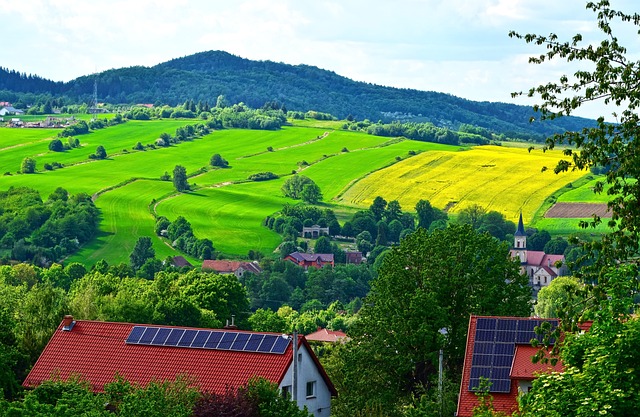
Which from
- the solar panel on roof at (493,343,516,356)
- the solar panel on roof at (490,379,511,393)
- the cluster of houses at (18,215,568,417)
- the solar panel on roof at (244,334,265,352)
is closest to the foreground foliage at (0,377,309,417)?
the cluster of houses at (18,215,568,417)

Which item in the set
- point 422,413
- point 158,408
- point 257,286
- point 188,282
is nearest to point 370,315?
point 422,413

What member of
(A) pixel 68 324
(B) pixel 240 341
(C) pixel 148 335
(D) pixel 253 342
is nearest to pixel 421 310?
(D) pixel 253 342

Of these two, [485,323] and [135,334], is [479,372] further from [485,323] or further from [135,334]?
[135,334]

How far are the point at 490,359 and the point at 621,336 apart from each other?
16.4 m

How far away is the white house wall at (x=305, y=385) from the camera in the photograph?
4601 centimetres

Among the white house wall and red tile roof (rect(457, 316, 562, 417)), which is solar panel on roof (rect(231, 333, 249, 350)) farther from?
red tile roof (rect(457, 316, 562, 417))

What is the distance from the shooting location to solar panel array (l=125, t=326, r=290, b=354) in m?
45.8

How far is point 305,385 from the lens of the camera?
4794 cm

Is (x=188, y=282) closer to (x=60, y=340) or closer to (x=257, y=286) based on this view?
(x=60, y=340)

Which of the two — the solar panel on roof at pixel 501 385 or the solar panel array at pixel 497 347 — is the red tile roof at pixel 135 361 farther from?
the solar panel on roof at pixel 501 385

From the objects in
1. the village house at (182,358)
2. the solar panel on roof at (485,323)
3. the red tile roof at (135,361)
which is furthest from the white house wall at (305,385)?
the solar panel on roof at (485,323)

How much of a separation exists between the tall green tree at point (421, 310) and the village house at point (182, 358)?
13.0 ft

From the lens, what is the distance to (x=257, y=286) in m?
197

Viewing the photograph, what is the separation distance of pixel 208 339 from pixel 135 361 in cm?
285
